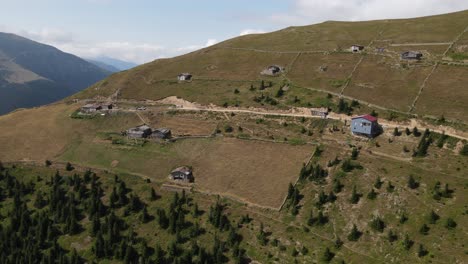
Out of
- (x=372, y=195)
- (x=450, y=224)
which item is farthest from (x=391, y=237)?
(x=372, y=195)

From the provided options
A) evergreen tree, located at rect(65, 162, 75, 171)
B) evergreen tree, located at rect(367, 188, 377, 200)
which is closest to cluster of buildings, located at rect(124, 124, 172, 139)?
evergreen tree, located at rect(65, 162, 75, 171)

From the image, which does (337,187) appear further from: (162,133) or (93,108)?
(93,108)

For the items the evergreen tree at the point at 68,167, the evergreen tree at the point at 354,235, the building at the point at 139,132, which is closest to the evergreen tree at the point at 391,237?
the evergreen tree at the point at 354,235

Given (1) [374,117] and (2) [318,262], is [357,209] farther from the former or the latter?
(1) [374,117]

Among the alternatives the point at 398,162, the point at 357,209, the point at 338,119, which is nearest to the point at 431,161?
the point at 398,162

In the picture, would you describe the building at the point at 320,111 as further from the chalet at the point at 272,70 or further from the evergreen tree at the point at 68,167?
the evergreen tree at the point at 68,167
